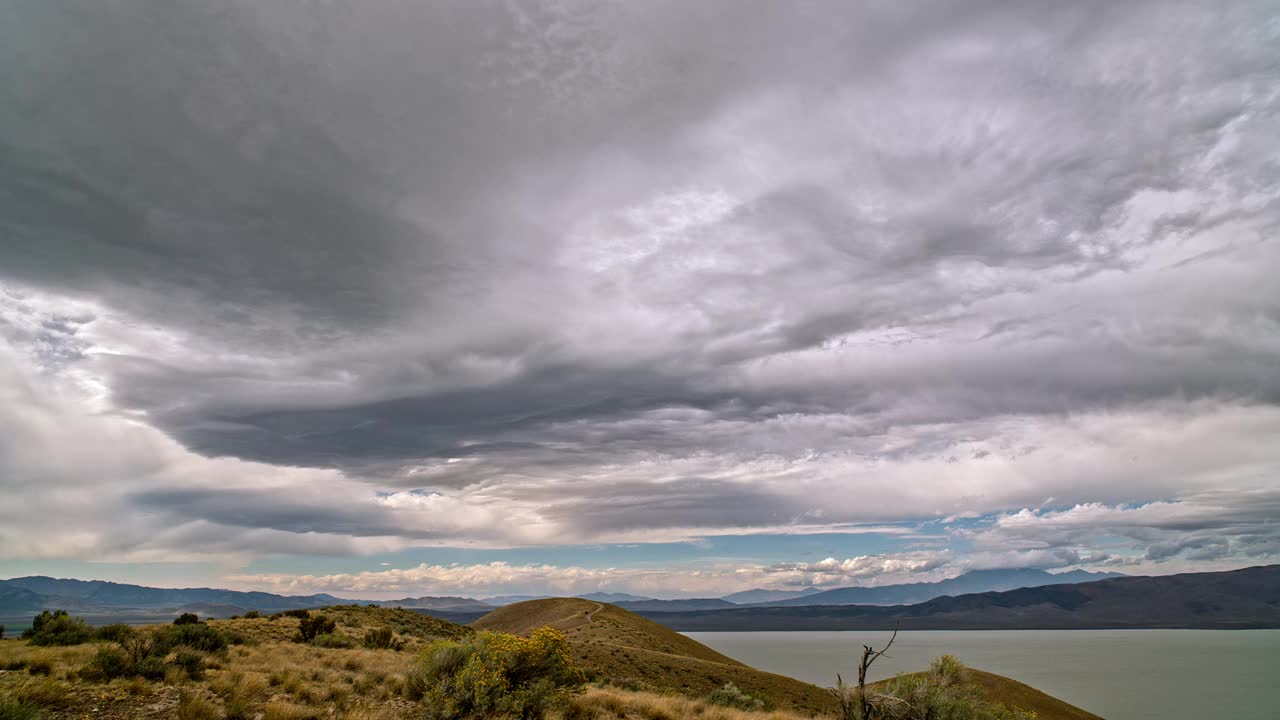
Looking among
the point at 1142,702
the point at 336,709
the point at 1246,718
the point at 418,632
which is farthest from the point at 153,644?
the point at 1142,702

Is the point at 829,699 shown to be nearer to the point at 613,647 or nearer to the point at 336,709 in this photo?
the point at 613,647

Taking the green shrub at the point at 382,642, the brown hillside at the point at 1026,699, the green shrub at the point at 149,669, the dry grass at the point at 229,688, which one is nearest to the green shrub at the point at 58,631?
the dry grass at the point at 229,688

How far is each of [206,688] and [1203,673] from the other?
242 meters

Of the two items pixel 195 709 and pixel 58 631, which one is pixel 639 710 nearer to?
pixel 195 709

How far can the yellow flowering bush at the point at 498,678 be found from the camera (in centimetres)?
1644

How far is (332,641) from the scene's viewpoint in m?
30.2

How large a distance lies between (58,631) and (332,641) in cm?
995


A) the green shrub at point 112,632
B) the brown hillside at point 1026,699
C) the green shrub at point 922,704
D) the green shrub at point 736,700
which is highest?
the green shrub at point 112,632

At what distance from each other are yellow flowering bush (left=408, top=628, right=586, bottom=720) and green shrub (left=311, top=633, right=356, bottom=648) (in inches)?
496

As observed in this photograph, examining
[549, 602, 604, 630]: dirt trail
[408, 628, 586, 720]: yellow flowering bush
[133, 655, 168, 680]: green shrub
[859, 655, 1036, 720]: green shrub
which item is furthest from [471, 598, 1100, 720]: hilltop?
[133, 655, 168, 680]: green shrub

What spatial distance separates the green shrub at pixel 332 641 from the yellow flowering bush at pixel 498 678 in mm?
12601

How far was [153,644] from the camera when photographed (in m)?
18.8

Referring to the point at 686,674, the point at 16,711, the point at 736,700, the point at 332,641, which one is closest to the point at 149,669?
the point at 16,711

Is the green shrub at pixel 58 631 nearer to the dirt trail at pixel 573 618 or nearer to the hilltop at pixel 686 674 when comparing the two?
the hilltop at pixel 686 674
